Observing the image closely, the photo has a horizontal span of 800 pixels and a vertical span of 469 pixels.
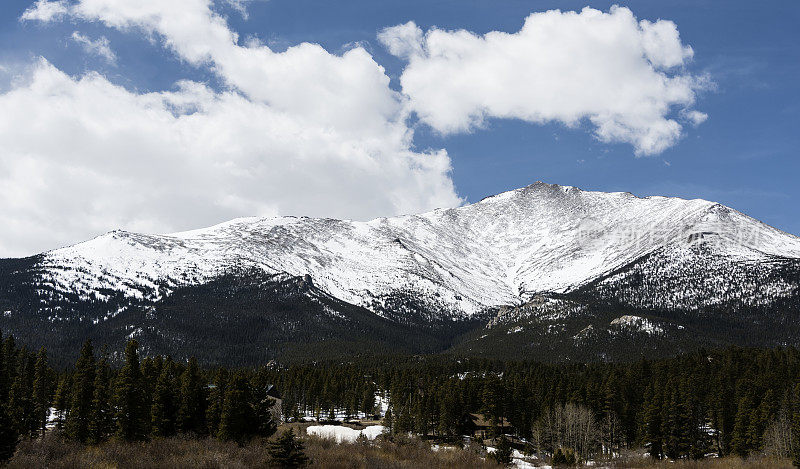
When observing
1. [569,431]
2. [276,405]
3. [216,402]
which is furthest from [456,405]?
[216,402]

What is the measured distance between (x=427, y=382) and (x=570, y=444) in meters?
63.3

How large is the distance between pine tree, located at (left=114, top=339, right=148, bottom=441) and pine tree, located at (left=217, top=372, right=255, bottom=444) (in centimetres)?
761

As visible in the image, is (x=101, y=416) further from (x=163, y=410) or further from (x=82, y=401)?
(x=163, y=410)

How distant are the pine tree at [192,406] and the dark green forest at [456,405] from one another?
118mm

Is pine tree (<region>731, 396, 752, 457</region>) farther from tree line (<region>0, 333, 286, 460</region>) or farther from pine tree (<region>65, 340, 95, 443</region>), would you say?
pine tree (<region>65, 340, 95, 443</region>)

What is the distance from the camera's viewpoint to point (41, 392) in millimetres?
87875

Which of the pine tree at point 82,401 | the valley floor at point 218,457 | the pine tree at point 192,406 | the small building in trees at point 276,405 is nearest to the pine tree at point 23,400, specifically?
the pine tree at point 82,401

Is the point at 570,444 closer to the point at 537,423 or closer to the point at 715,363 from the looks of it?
the point at 537,423

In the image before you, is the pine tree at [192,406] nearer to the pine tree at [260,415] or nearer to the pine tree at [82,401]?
the pine tree at [260,415]

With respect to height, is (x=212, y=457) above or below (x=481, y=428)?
above

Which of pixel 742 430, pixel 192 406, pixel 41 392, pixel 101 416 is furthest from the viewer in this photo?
pixel 41 392

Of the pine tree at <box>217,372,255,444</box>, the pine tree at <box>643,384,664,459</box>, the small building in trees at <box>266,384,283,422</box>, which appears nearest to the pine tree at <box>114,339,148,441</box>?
the pine tree at <box>217,372,255,444</box>

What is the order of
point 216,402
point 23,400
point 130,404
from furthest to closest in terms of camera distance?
1. point 23,400
2. point 216,402
3. point 130,404

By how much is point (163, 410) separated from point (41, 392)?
46174 mm
